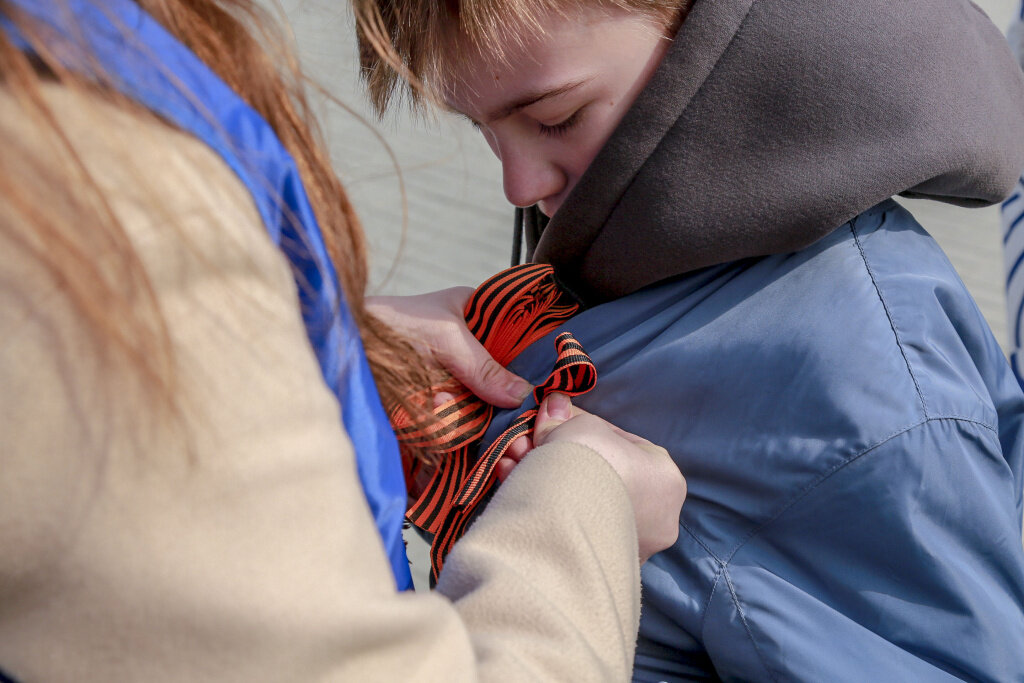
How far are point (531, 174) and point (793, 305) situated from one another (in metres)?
0.36

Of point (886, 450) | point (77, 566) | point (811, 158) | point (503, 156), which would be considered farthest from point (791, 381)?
point (77, 566)


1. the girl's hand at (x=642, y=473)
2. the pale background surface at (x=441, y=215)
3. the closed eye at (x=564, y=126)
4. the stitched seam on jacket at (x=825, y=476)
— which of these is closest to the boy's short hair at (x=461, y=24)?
the closed eye at (x=564, y=126)

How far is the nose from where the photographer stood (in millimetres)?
995

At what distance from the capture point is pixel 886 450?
767 mm

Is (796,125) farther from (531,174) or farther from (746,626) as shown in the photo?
(746,626)

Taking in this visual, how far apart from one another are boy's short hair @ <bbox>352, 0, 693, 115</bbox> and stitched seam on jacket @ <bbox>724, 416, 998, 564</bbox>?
1.63ft

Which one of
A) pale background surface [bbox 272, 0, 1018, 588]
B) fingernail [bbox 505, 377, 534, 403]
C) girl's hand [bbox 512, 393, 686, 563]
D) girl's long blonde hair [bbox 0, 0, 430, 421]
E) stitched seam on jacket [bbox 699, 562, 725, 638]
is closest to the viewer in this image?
girl's long blonde hair [bbox 0, 0, 430, 421]

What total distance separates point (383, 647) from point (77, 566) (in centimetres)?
14

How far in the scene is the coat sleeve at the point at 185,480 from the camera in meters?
0.31

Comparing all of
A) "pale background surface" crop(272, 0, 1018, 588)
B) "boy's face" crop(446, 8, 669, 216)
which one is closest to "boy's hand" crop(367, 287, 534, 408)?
"boy's face" crop(446, 8, 669, 216)

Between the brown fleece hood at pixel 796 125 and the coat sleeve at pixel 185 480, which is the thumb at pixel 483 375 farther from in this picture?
the coat sleeve at pixel 185 480

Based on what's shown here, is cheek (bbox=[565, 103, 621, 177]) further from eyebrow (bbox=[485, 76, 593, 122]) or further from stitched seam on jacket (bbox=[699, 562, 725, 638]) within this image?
stitched seam on jacket (bbox=[699, 562, 725, 638])

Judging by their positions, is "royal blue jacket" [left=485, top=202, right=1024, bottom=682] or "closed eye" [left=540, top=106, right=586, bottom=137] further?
"closed eye" [left=540, top=106, right=586, bottom=137]

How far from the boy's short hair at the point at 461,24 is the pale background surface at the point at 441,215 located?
1.42 metres
